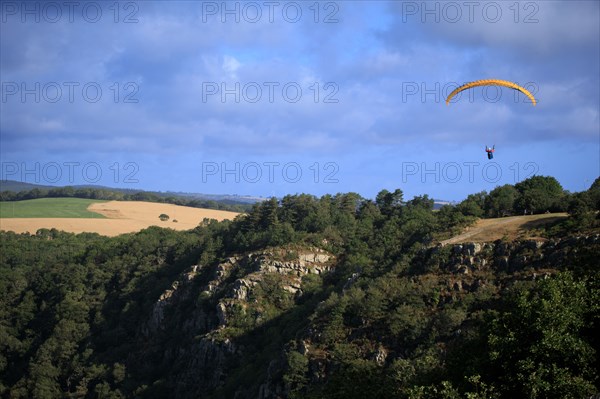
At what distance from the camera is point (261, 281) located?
81.1 m

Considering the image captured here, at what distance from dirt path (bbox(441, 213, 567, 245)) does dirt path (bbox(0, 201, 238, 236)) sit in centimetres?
10002

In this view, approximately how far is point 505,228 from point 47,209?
147 metres

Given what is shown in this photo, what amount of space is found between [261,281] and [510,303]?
144 feet

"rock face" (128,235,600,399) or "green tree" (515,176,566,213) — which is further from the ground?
"green tree" (515,176,566,213)

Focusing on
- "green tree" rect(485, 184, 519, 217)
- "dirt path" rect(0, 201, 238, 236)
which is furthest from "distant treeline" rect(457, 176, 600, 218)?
"dirt path" rect(0, 201, 238, 236)

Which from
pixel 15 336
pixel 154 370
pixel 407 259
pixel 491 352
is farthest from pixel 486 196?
pixel 15 336

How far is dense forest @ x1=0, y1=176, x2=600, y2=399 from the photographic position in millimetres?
32875

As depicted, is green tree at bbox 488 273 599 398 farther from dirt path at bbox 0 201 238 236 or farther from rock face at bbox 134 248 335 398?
dirt path at bbox 0 201 238 236

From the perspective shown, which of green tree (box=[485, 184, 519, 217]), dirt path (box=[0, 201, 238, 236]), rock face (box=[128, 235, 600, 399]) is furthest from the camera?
dirt path (box=[0, 201, 238, 236])

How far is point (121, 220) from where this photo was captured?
168 m

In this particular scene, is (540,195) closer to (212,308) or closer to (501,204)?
(501,204)

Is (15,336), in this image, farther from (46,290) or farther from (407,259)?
(407,259)

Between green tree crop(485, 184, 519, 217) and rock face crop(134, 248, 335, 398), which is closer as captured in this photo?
rock face crop(134, 248, 335, 398)

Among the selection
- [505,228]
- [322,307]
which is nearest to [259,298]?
[322,307]
